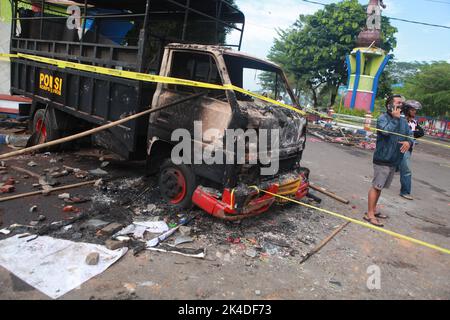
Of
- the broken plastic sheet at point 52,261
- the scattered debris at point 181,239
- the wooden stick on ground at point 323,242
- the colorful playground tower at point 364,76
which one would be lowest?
the broken plastic sheet at point 52,261

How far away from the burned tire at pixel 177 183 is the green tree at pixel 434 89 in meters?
27.0

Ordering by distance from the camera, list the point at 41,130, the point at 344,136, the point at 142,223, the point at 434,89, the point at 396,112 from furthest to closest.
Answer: the point at 434,89, the point at 344,136, the point at 41,130, the point at 396,112, the point at 142,223

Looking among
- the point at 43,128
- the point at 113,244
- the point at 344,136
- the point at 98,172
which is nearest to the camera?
the point at 113,244

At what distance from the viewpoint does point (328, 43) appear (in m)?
24.6

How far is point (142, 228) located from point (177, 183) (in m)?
0.79

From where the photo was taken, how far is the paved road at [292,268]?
2.91 metres

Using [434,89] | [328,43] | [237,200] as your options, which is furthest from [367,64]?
[237,200]

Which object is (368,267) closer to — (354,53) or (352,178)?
(352,178)

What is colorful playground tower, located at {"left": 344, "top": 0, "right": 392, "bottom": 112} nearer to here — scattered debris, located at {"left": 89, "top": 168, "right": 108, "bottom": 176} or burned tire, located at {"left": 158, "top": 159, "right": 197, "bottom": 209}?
scattered debris, located at {"left": 89, "top": 168, "right": 108, "bottom": 176}

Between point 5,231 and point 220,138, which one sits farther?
point 220,138

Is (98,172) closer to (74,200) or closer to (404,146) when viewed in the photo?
(74,200)

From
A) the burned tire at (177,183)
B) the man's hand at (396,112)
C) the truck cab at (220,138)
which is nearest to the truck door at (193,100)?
the truck cab at (220,138)

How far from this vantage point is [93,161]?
6531 mm

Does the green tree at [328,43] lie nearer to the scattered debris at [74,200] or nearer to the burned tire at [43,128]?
the burned tire at [43,128]
